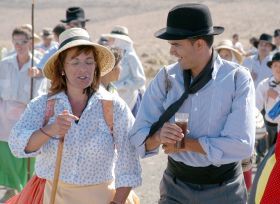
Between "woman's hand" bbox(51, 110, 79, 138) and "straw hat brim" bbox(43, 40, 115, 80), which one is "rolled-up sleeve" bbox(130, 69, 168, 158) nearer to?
"straw hat brim" bbox(43, 40, 115, 80)

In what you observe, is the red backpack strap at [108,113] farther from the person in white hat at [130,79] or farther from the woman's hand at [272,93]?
the person in white hat at [130,79]

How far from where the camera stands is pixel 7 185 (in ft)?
31.4

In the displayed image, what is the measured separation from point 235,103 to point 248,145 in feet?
0.84

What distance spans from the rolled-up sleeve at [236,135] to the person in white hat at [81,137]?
53 centimetres

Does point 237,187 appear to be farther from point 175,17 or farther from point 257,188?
point 175,17

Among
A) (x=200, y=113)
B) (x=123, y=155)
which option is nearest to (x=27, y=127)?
(x=123, y=155)

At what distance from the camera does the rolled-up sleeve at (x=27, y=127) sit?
482cm

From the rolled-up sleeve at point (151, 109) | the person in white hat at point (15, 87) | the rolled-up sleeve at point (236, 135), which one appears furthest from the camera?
the person in white hat at point (15, 87)

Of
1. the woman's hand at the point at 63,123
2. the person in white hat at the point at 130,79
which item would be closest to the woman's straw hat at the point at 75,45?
the woman's hand at the point at 63,123

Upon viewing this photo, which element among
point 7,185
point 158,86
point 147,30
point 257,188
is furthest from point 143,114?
point 147,30

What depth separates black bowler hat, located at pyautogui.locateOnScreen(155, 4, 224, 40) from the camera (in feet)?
15.8

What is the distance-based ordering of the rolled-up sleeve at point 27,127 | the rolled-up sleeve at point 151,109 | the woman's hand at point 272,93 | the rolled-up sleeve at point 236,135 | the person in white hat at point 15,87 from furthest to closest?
the woman's hand at point 272,93, the person in white hat at point 15,87, the rolled-up sleeve at point 151,109, the rolled-up sleeve at point 27,127, the rolled-up sleeve at point 236,135

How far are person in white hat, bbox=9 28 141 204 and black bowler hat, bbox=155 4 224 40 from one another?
494mm

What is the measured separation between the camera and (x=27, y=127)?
4.87 m
